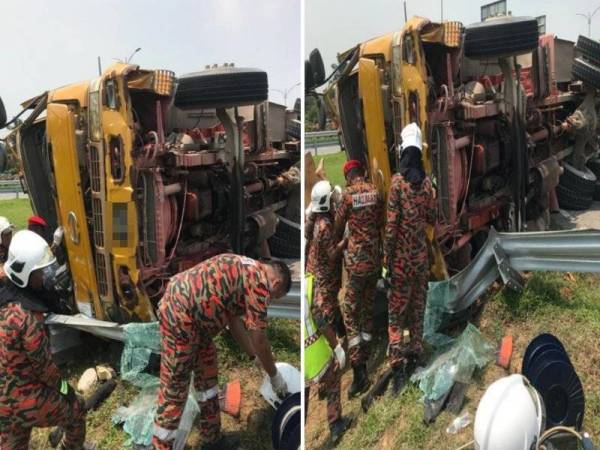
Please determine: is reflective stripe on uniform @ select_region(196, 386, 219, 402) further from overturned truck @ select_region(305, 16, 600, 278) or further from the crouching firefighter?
overturned truck @ select_region(305, 16, 600, 278)

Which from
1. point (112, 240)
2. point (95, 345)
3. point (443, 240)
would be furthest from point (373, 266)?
point (95, 345)

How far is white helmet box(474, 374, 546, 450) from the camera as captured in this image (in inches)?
78.5

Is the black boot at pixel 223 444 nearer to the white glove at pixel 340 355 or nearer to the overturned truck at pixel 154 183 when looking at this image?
the white glove at pixel 340 355

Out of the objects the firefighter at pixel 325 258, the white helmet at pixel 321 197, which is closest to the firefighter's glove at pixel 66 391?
the firefighter at pixel 325 258

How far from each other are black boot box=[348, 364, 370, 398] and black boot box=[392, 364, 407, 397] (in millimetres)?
176

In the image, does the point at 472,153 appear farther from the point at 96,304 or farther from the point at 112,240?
the point at 96,304

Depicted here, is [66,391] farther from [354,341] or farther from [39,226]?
[354,341]

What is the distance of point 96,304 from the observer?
322cm

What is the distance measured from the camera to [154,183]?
9.68 ft

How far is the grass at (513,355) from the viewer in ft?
8.13

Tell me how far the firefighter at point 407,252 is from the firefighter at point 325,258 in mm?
364

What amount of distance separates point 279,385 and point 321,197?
1.00m

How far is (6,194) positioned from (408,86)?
5.72 m

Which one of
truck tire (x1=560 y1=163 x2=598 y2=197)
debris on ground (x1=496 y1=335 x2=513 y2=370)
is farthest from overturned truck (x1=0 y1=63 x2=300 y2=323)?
truck tire (x1=560 y1=163 x2=598 y2=197)
